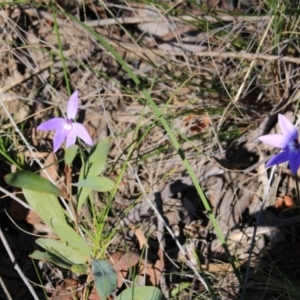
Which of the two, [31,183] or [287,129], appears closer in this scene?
[287,129]

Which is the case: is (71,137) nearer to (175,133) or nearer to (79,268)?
(79,268)

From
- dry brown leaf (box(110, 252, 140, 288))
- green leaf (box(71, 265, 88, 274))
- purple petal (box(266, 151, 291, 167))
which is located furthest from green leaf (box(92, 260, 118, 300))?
purple petal (box(266, 151, 291, 167))

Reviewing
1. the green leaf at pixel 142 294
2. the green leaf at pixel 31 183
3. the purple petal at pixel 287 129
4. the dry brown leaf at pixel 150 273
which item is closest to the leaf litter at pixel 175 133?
the dry brown leaf at pixel 150 273

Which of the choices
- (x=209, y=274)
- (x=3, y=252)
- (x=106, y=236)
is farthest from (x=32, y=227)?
(x=209, y=274)

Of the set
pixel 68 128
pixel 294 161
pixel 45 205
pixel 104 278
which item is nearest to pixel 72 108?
pixel 68 128

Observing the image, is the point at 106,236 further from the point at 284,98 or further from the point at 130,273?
the point at 284,98

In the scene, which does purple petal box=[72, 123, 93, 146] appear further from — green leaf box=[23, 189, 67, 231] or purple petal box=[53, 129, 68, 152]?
green leaf box=[23, 189, 67, 231]
